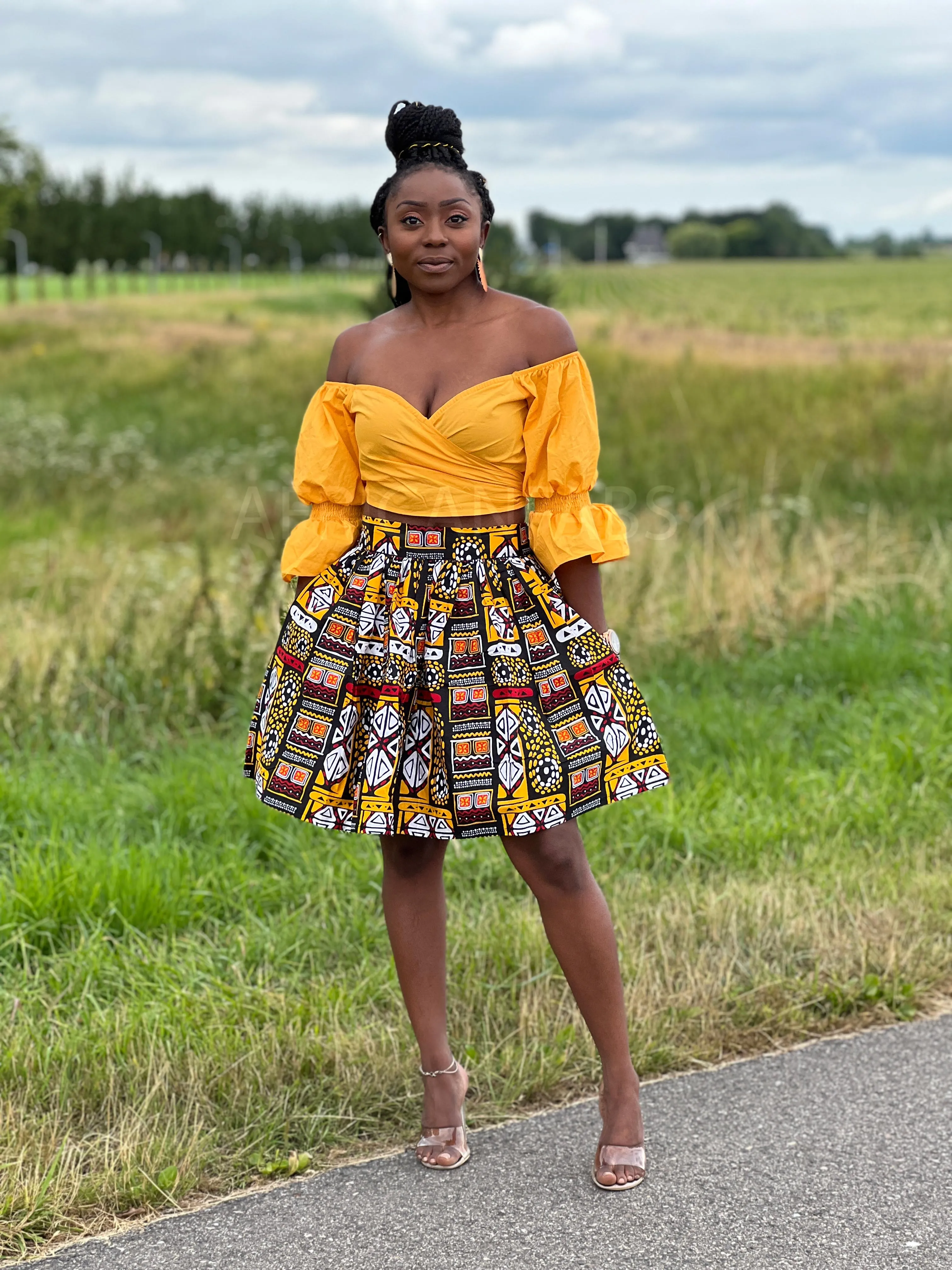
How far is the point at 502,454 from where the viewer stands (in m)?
2.58

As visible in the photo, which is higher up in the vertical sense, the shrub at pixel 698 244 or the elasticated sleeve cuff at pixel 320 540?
the shrub at pixel 698 244

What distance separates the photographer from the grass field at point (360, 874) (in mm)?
2918

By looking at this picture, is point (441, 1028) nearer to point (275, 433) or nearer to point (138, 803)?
point (138, 803)

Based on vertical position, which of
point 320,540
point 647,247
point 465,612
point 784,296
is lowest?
point 465,612

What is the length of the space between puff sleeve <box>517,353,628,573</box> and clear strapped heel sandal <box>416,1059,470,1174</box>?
118cm

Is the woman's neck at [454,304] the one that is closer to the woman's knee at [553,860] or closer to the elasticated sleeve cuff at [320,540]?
the elasticated sleeve cuff at [320,540]

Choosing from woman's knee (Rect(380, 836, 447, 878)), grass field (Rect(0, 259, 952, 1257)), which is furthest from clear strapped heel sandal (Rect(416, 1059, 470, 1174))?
woman's knee (Rect(380, 836, 447, 878))

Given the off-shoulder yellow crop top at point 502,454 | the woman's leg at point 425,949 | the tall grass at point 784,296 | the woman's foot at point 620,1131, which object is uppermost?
the tall grass at point 784,296

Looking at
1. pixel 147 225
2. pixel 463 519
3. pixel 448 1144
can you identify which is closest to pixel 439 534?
pixel 463 519

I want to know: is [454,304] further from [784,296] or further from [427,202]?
[784,296]

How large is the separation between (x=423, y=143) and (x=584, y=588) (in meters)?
0.93

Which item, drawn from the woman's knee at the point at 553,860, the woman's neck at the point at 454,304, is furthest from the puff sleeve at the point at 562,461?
the woman's knee at the point at 553,860

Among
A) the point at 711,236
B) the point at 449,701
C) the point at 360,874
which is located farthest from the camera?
the point at 711,236

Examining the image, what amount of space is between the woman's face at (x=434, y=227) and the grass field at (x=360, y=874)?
1747 mm
